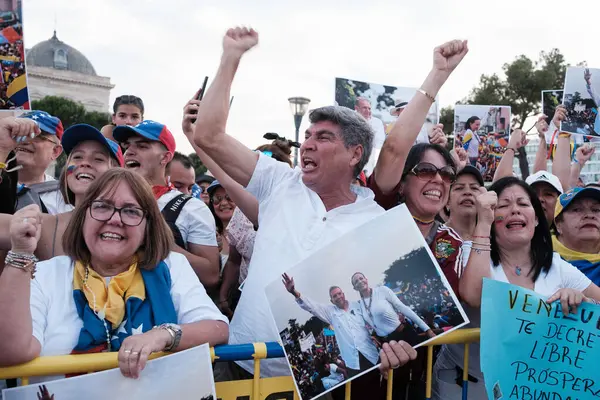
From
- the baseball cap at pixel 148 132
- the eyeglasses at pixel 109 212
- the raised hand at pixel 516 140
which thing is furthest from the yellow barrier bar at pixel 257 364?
the raised hand at pixel 516 140

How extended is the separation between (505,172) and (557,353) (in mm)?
3055

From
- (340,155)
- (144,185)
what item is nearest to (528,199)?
(340,155)

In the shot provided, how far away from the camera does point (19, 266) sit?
5.70ft

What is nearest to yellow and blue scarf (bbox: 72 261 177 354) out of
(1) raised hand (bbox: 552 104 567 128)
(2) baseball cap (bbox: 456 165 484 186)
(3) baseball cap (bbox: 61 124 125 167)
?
(3) baseball cap (bbox: 61 124 125 167)

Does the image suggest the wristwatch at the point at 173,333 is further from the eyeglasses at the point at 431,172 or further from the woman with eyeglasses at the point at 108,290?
the eyeglasses at the point at 431,172

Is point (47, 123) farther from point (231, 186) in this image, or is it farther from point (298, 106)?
point (298, 106)

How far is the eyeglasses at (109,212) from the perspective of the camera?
2131 mm

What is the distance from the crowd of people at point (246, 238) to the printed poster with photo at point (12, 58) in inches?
7.1

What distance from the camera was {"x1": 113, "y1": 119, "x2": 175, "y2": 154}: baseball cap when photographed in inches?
143

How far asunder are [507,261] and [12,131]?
259cm

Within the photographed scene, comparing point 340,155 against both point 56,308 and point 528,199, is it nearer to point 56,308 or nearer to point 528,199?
point 528,199

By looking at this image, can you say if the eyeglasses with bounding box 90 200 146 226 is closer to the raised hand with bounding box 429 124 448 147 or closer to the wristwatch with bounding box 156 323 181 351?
the wristwatch with bounding box 156 323 181 351

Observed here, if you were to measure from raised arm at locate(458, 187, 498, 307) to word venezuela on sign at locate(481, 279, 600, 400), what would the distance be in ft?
0.45

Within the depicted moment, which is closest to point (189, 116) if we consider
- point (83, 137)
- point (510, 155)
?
point (83, 137)
